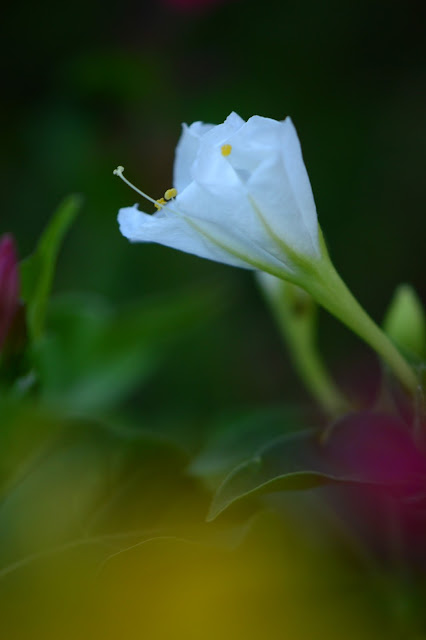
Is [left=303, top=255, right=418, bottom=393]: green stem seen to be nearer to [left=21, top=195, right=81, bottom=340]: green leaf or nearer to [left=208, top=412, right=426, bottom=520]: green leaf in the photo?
[left=208, top=412, right=426, bottom=520]: green leaf

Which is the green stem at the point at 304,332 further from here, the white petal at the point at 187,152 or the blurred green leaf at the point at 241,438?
the white petal at the point at 187,152

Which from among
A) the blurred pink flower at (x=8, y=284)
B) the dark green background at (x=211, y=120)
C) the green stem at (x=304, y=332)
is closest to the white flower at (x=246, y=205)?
the blurred pink flower at (x=8, y=284)

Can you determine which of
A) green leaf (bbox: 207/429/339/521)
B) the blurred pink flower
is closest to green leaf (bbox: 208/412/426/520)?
green leaf (bbox: 207/429/339/521)

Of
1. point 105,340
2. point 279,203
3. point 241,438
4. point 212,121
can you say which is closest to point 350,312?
point 279,203

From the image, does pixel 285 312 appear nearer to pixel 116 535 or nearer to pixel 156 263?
pixel 116 535

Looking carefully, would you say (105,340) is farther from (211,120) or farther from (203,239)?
(211,120)

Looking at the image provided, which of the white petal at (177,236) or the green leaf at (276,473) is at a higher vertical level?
the white petal at (177,236)
